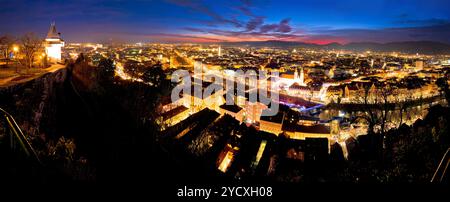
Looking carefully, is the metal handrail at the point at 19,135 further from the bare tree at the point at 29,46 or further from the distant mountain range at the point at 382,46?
the distant mountain range at the point at 382,46

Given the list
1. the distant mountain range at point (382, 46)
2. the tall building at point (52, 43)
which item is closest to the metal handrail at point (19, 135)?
the tall building at point (52, 43)

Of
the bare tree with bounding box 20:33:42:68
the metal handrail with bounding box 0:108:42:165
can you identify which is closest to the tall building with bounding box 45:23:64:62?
the bare tree with bounding box 20:33:42:68

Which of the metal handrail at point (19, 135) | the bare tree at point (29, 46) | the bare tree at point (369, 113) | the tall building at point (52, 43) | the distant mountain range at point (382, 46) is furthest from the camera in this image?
the distant mountain range at point (382, 46)

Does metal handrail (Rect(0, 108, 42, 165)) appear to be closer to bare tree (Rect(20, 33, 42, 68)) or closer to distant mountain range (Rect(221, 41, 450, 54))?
bare tree (Rect(20, 33, 42, 68))

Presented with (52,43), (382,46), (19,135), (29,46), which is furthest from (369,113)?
(382,46)
